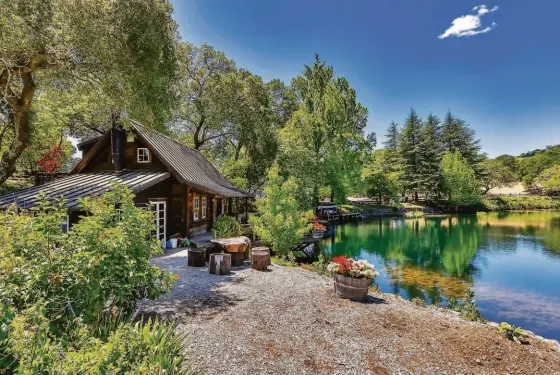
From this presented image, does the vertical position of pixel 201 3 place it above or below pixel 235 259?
above

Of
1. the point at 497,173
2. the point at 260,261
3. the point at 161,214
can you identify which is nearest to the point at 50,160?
the point at 161,214

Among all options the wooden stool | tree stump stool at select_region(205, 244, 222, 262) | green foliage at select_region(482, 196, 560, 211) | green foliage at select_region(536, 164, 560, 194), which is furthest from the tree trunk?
green foliage at select_region(536, 164, 560, 194)

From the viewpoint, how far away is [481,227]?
35.3m

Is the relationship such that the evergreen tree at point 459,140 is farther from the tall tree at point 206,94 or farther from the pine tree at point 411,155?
the tall tree at point 206,94

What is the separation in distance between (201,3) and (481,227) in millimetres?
37851

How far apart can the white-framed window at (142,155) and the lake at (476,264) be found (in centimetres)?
1402

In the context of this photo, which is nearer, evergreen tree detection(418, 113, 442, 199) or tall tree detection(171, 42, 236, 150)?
tall tree detection(171, 42, 236, 150)

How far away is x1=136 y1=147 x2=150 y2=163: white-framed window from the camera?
16.9m

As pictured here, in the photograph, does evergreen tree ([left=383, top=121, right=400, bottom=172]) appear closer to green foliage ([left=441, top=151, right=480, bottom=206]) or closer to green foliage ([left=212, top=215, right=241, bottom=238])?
green foliage ([left=441, top=151, right=480, bottom=206])

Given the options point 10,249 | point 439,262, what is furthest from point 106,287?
point 439,262

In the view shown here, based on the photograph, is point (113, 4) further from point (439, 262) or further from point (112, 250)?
→ point (439, 262)

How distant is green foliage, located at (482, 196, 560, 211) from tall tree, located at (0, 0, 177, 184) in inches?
2530

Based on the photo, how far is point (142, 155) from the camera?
55.8 feet

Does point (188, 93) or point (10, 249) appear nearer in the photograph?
point (10, 249)
